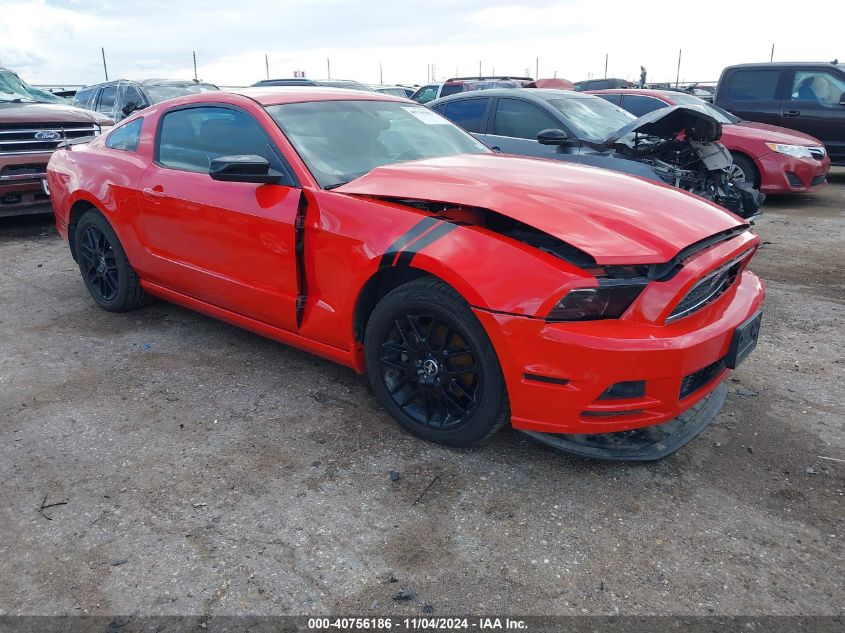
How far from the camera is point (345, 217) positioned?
305cm

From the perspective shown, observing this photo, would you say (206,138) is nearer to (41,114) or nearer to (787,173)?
(41,114)

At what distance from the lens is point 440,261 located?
270cm

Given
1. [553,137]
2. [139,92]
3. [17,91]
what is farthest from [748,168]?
[17,91]

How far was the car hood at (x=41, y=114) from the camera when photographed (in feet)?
22.9

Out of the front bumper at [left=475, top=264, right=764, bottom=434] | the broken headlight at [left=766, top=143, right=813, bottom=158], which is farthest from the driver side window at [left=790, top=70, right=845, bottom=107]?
the front bumper at [left=475, top=264, right=764, bottom=434]

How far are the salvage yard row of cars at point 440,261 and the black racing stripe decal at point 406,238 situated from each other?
0.03 ft

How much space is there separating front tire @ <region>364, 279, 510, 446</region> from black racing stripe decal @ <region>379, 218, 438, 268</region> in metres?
0.14

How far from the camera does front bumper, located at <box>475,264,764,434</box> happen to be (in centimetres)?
245

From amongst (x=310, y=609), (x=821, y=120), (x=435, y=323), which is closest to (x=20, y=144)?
(x=435, y=323)

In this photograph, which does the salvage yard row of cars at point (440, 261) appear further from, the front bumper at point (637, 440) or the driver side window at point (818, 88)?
the driver side window at point (818, 88)

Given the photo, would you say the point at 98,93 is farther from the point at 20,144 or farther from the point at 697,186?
the point at 697,186

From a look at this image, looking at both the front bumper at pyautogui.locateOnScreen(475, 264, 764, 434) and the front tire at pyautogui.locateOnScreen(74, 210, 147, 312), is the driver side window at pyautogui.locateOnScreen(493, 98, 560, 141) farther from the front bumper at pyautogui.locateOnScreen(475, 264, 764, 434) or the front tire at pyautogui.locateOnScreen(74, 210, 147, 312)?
the front bumper at pyautogui.locateOnScreen(475, 264, 764, 434)

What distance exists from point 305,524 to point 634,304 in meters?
1.49

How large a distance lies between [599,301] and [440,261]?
0.65m
